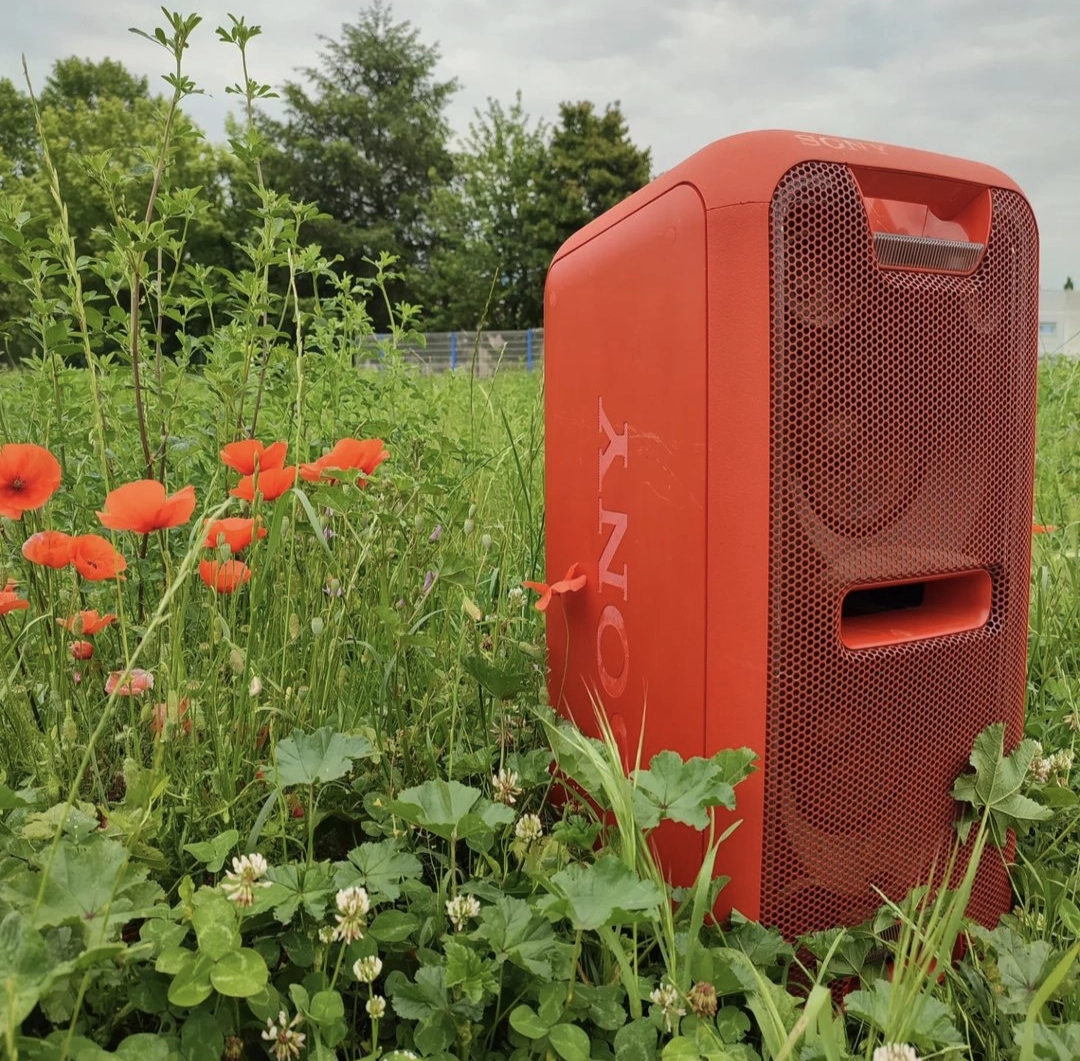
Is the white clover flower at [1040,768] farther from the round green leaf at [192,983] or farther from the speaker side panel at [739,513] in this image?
the round green leaf at [192,983]

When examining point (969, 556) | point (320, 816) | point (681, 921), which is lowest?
point (681, 921)

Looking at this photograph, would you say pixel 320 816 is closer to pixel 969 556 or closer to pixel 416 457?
pixel 416 457

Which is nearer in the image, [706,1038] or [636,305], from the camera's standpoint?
[706,1038]

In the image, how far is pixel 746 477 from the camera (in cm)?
100

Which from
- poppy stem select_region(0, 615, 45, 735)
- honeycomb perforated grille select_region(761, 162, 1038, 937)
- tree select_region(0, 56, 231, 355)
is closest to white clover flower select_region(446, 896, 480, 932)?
honeycomb perforated grille select_region(761, 162, 1038, 937)

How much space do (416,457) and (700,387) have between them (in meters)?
0.68

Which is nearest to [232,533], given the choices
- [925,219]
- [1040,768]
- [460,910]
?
[460,910]

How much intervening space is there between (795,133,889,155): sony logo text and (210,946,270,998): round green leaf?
0.99m

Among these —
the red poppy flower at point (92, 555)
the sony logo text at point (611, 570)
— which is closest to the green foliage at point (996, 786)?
the sony logo text at point (611, 570)

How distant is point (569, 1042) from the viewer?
32.9 inches

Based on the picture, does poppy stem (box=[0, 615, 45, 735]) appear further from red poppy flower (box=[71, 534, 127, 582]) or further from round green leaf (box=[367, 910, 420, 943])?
round green leaf (box=[367, 910, 420, 943])

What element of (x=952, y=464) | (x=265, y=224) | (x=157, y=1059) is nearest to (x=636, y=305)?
(x=952, y=464)

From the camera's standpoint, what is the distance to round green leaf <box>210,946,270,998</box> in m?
0.79

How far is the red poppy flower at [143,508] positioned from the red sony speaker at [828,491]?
56 cm
